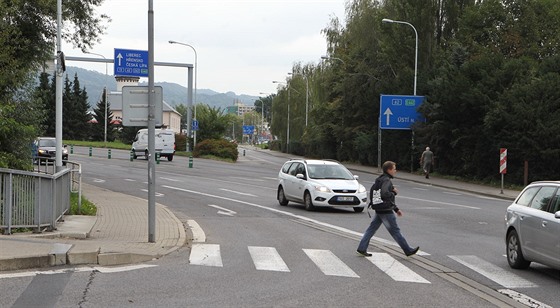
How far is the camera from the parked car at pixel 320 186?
66.8 ft

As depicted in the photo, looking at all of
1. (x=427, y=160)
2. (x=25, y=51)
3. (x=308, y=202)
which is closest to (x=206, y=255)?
(x=308, y=202)

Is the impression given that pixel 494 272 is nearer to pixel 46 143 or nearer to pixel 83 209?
pixel 83 209

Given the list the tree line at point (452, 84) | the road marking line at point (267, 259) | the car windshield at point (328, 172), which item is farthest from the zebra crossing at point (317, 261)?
the tree line at point (452, 84)

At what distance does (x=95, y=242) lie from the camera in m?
12.1

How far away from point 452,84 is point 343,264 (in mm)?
30878

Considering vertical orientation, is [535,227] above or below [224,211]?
above

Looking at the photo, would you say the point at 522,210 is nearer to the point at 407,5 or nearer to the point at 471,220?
the point at 471,220

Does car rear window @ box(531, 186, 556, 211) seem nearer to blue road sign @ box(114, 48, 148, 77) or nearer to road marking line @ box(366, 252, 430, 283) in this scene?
road marking line @ box(366, 252, 430, 283)

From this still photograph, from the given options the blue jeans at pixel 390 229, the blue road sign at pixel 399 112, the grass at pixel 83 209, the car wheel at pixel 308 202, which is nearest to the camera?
the blue jeans at pixel 390 229

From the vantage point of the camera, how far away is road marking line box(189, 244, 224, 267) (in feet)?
36.3

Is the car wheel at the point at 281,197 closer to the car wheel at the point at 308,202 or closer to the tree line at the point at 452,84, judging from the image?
the car wheel at the point at 308,202

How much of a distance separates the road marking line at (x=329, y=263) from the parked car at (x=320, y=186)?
25.5 ft

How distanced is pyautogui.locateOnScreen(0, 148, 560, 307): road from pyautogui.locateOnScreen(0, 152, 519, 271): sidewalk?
0.48 meters

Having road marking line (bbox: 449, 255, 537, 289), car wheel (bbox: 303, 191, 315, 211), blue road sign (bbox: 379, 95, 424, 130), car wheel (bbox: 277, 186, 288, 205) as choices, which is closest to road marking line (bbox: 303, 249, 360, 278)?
road marking line (bbox: 449, 255, 537, 289)
